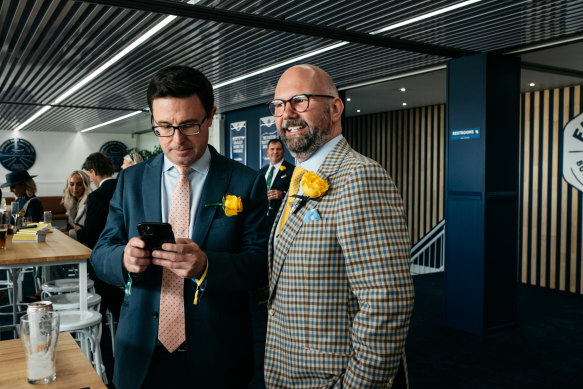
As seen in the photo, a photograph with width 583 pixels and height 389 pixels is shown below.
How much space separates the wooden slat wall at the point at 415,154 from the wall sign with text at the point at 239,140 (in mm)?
2175

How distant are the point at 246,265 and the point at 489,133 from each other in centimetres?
439

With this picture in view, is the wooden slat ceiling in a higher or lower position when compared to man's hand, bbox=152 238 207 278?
higher

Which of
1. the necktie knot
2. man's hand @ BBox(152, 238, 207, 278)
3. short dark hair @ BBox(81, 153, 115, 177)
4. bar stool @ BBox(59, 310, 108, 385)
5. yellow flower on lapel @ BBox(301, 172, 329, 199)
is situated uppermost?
short dark hair @ BBox(81, 153, 115, 177)

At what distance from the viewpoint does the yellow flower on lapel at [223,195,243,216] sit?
1.51m

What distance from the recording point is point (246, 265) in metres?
1.52

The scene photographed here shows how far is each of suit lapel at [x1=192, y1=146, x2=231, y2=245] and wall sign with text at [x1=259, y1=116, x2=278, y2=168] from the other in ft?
24.8

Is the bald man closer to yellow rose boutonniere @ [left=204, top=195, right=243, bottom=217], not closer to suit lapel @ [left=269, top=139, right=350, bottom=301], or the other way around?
suit lapel @ [left=269, top=139, right=350, bottom=301]

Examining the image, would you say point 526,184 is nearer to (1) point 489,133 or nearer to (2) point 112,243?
(1) point 489,133

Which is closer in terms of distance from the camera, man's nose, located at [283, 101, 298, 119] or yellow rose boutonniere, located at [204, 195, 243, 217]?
yellow rose boutonniere, located at [204, 195, 243, 217]

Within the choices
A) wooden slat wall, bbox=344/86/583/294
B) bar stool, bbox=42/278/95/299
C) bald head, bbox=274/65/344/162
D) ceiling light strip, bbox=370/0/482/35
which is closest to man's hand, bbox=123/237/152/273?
bald head, bbox=274/65/344/162

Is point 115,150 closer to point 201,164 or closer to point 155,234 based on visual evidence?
point 201,164

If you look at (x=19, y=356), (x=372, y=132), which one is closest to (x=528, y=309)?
(x=372, y=132)

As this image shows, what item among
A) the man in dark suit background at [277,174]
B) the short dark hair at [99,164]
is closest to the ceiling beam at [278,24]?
the short dark hair at [99,164]

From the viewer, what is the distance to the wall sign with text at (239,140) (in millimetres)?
10188
